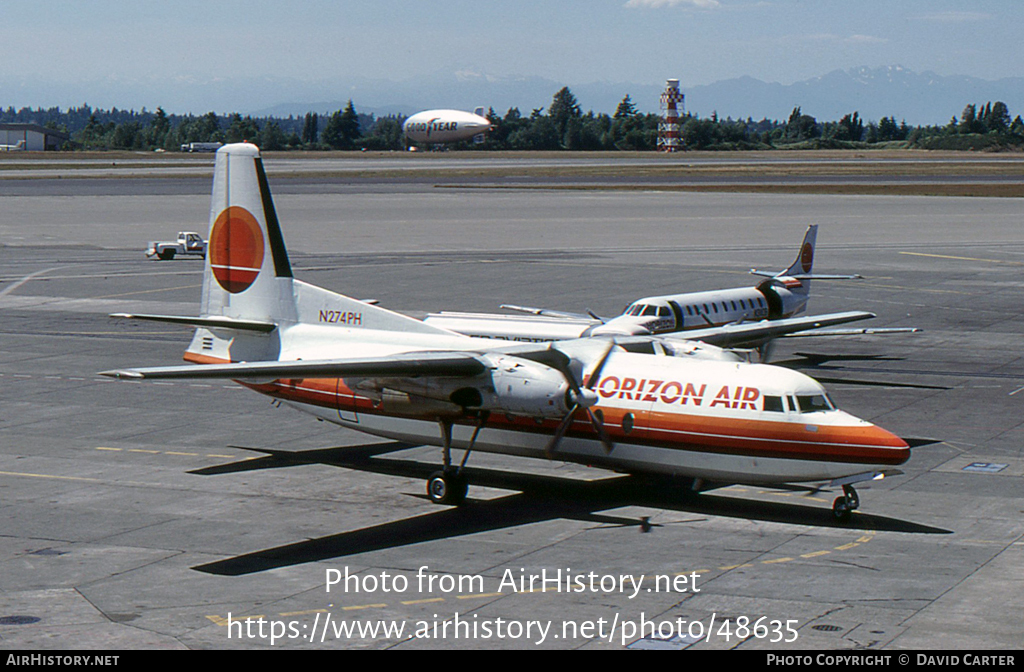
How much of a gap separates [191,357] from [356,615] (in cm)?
1409

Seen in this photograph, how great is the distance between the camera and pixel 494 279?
72.4 metres

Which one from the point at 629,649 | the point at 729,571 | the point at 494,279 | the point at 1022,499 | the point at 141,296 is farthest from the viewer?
the point at 494,279

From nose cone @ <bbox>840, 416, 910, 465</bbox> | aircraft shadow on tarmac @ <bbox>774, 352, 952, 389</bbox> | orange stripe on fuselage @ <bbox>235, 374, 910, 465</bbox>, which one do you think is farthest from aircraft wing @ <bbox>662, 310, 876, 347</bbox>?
nose cone @ <bbox>840, 416, 910, 465</bbox>

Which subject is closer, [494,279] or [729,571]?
[729,571]

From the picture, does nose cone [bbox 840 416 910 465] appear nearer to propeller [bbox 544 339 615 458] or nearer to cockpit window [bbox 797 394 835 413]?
cockpit window [bbox 797 394 835 413]

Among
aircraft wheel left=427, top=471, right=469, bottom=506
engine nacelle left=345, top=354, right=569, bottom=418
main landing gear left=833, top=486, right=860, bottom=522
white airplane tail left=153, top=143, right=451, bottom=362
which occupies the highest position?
white airplane tail left=153, top=143, right=451, bottom=362

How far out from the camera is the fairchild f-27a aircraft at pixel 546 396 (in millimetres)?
25891

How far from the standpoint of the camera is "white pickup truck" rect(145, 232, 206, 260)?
85375mm

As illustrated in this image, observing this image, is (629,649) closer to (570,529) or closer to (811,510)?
(570,529)

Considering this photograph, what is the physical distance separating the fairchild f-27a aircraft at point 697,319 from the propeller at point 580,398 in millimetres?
6619

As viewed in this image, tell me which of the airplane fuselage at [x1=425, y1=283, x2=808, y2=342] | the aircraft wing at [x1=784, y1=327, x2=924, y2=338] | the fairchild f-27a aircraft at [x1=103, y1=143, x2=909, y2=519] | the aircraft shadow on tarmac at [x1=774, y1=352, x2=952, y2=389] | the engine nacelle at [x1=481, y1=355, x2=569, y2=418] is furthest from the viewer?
the aircraft shadow on tarmac at [x1=774, y1=352, x2=952, y2=389]

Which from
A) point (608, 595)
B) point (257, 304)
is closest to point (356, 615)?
point (608, 595)

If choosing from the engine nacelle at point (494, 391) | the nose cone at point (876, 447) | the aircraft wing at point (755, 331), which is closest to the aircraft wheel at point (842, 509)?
the nose cone at point (876, 447)

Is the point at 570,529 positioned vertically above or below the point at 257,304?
below
